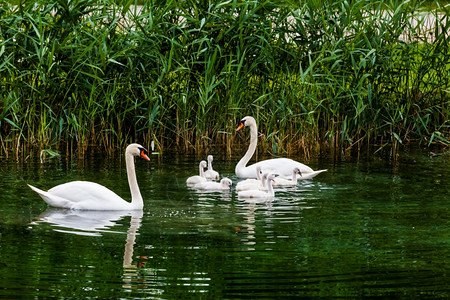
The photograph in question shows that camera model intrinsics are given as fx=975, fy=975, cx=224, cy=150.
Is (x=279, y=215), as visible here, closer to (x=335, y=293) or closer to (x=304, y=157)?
(x=335, y=293)

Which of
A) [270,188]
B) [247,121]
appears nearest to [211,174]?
[247,121]

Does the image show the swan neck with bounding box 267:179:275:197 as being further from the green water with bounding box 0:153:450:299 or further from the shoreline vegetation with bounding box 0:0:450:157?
the shoreline vegetation with bounding box 0:0:450:157

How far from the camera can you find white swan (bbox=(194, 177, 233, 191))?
11148 millimetres

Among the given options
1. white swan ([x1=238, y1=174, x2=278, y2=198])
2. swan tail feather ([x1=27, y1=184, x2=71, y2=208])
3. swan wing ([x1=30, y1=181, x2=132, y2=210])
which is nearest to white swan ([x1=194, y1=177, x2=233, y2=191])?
white swan ([x1=238, y1=174, x2=278, y2=198])

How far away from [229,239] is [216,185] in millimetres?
2855

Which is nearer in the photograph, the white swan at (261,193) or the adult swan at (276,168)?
the white swan at (261,193)

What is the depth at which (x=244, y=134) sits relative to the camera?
14281mm

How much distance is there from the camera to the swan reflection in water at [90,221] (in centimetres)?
865

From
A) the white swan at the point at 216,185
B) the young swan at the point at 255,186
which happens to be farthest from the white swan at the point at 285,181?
the white swan at the point at 216,185

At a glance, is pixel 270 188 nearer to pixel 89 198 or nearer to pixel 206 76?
pixel 89 198

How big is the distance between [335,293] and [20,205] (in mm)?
4357

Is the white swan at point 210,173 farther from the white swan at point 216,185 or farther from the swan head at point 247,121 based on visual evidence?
the swan head at point 247,121

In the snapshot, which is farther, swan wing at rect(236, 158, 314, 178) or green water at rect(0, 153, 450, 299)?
swan wing at rect(236, 158, 314, 178)

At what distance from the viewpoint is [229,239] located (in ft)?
27.6
